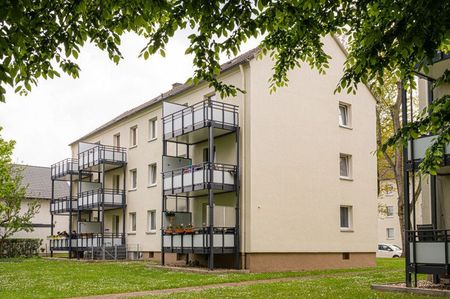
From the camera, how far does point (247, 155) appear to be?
23.7 meters

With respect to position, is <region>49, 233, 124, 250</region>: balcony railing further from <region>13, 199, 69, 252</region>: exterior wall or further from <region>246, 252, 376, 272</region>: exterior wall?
<region>13, 199, 69, 252</region>: exterior wall

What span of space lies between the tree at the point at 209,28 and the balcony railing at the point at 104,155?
21.7 meters

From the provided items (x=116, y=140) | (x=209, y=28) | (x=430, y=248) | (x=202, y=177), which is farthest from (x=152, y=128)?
(x=209, y=28)

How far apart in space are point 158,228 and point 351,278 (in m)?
13.5

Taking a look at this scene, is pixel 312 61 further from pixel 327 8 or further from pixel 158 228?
pixel 158 228

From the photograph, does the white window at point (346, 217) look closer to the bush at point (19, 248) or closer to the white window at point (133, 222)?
the white window at point (133, 222)

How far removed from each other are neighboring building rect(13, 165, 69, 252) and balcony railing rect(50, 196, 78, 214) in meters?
6.11

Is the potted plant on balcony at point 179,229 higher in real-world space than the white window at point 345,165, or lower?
lower

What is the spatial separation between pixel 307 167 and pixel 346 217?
3.66 metres

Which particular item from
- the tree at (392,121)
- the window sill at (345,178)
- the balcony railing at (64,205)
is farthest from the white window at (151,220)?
the tree at (392,121)

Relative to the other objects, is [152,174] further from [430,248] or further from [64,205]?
[430,248]

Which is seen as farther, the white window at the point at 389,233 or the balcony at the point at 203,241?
the white window at the point at 389,233

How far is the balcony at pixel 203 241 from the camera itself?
2259 cm

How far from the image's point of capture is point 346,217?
89.1 ft
